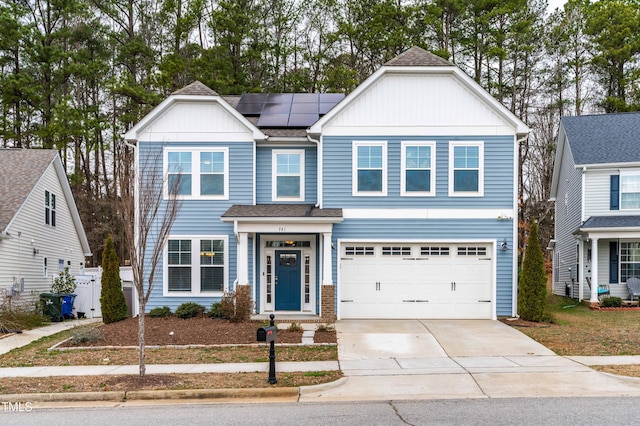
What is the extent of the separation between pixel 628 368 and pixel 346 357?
532 centimetres

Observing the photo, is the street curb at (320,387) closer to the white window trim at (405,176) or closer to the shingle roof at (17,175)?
the white window trim at (405,176)

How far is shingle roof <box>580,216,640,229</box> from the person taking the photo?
72.3 ft

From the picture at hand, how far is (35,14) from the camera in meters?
35.6

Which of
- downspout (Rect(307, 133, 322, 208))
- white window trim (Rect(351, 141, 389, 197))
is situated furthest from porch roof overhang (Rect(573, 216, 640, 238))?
downspout (Rect(307, 133, 322, 208))

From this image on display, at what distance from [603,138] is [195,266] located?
1684cm

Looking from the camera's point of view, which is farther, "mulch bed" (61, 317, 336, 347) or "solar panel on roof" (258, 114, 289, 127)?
"solar panel on roof" (258, 114, 289, 127)

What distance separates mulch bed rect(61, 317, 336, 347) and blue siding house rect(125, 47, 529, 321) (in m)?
1.68

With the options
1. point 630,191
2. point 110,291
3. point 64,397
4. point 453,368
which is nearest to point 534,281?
point 453,368

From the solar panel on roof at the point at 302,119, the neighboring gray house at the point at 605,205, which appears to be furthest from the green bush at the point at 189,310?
the neighboring gray house at the point at 605,205

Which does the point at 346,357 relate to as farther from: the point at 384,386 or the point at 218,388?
the point at 218,388

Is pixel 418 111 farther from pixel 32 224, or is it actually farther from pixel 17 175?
pixel 17 175

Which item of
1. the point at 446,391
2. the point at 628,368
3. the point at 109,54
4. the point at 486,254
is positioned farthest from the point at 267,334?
the point at 109,54

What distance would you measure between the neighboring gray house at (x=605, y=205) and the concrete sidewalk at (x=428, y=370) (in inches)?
348

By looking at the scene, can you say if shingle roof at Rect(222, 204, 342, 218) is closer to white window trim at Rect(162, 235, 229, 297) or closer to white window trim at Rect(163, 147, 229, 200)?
white window trim at Rect(163, 147, 229, 200)
